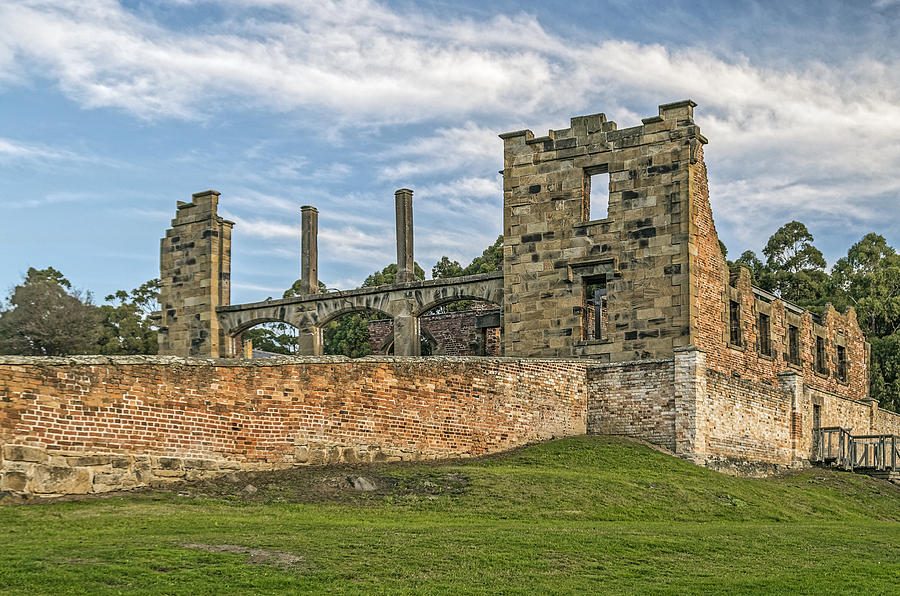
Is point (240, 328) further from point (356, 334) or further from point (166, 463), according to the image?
point (166, 463)

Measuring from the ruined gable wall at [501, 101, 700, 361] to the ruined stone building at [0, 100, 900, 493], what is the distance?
5cm

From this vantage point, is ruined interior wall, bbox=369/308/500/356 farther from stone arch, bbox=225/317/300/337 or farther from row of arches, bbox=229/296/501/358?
stone arch, bbox=225/317/300/337

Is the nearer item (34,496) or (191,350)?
(34,496)

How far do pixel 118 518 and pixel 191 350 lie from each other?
22.4 meters

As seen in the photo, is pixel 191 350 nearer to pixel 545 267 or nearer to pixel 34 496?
pixel 545 267

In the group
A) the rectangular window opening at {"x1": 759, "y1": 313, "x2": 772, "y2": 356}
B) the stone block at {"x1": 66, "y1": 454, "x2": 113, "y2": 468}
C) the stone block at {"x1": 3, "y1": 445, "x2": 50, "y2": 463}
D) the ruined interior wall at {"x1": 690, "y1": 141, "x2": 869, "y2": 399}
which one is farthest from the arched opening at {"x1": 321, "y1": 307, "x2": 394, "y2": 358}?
the stone block at {"x1": 3, "y1": 445, "x2": 50, "y2": 463}

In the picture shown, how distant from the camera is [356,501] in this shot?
1859 centimetres

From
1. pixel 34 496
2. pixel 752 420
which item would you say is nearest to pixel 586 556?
pixel 34 496

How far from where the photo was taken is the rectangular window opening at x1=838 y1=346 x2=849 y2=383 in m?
39.2

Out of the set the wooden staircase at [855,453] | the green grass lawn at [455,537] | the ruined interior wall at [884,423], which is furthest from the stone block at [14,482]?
the ruined interior wall at [884,423]

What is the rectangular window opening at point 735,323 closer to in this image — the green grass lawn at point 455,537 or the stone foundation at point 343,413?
the stone foundation at point 343,413

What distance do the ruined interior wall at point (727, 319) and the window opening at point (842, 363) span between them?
1.38 m

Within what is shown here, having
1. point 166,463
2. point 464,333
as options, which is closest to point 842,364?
point 464,333

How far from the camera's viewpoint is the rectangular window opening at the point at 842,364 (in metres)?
39.2
